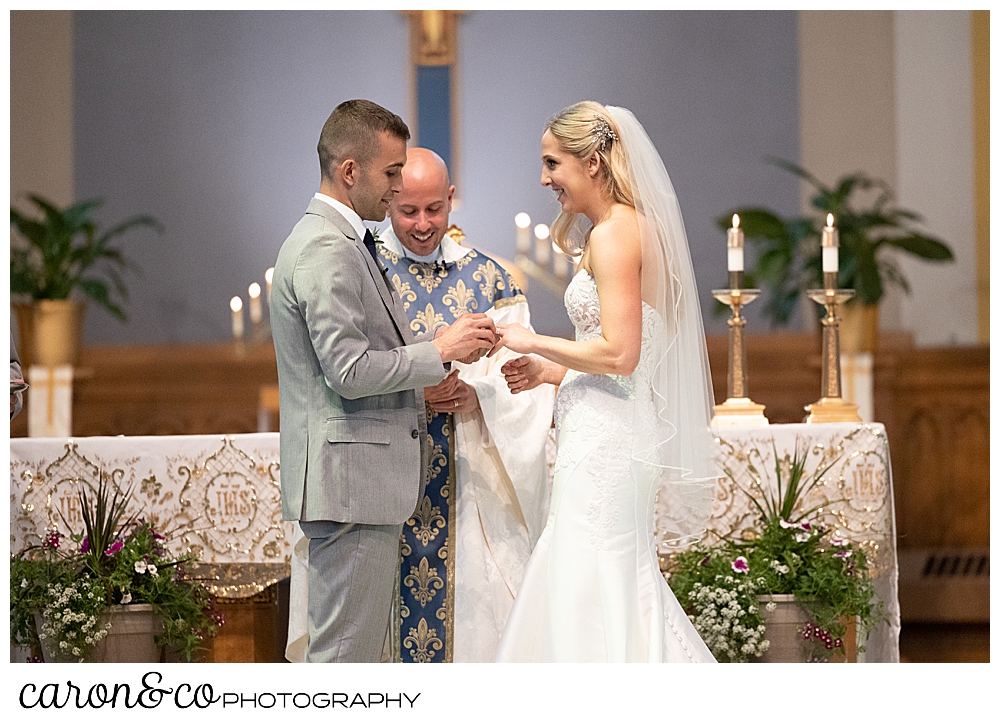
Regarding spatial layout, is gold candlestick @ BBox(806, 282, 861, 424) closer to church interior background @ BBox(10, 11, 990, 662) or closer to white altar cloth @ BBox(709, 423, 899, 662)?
white altar cloth @ BBox(709, 423, 899, 662)

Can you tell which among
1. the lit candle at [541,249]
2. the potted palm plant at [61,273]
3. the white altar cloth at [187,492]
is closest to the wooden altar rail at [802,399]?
the potted palm plant at [61,273]

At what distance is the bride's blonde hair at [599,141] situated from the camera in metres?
3.08

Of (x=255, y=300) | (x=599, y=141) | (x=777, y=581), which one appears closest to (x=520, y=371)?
(x=599, y=141)

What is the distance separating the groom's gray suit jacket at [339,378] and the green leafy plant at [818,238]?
3.63 metres

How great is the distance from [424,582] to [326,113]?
402 cm

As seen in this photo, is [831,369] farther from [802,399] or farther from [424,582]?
[802,399]

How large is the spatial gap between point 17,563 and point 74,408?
277 centimetres

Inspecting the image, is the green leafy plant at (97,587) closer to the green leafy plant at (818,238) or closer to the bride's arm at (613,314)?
the bride's arm at (613,314)

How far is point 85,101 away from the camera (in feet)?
21.9
